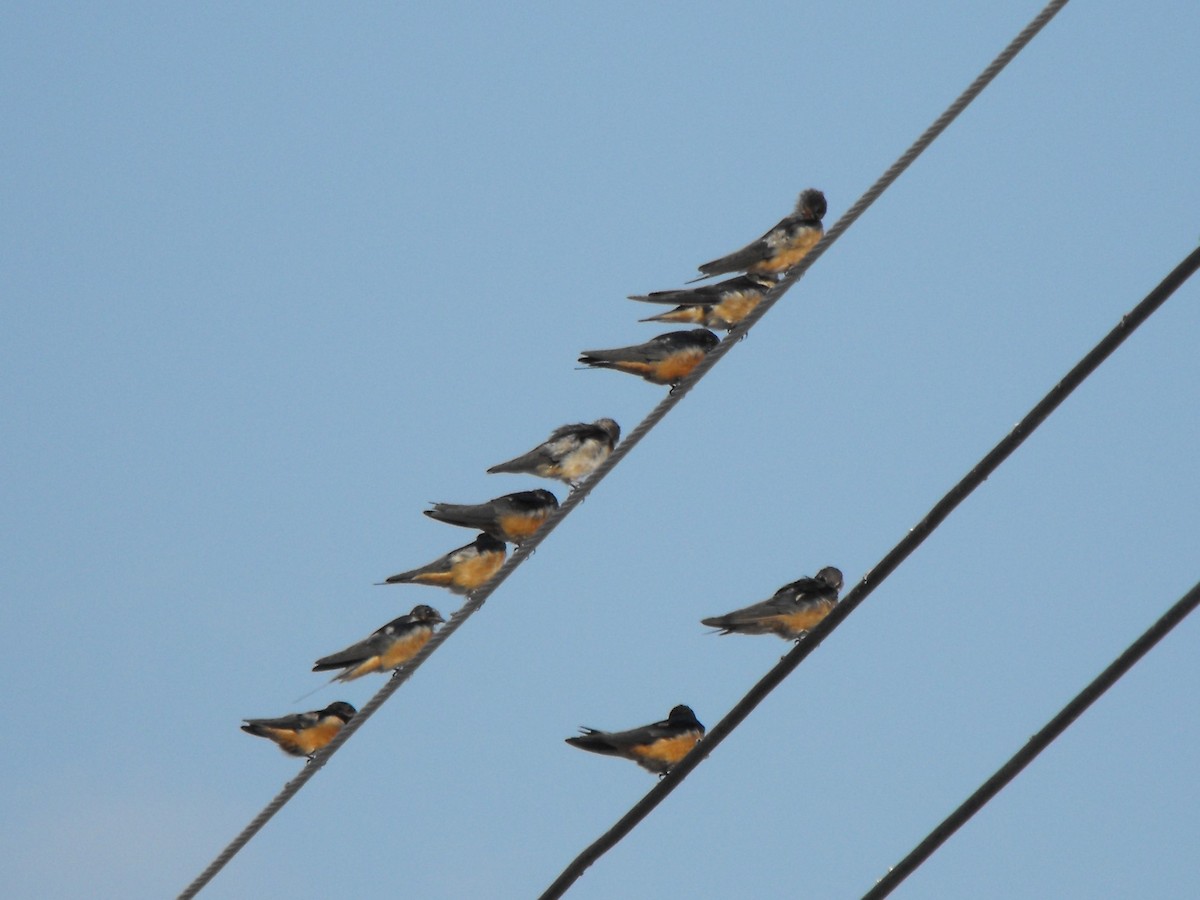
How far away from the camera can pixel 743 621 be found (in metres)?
10.9

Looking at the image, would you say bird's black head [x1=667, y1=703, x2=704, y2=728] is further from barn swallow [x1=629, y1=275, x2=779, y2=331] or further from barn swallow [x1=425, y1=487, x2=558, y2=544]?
barn swallow [x1=629, y1=275, x2=779, y2=331]

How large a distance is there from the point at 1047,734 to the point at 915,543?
0.71m

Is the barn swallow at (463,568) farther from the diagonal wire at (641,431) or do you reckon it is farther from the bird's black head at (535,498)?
the diagonal wire at (641,431)

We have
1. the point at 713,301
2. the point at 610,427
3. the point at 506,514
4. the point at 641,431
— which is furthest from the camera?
the point at 713,301

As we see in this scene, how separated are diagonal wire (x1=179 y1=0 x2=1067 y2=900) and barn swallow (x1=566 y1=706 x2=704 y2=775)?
2.02 metres

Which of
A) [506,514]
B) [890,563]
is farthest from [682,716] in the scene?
[890,563]

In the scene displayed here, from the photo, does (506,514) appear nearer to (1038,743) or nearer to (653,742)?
(653,742)

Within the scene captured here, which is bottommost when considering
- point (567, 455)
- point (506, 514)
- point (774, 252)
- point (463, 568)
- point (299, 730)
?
point (299, 730)

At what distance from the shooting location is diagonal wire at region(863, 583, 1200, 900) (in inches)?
201

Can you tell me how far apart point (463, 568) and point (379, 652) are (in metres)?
0.81

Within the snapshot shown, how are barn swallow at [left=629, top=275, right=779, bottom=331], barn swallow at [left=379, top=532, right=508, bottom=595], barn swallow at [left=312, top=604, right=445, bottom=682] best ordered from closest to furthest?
barn swallow at [left=379, top=532, right=508, bottom=595] < barn swallow at [left=312, top=604, right=445, bottom=682] < barn swallow at [left=629, top=275, right=779, bottom=331]

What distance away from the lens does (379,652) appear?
1163cm

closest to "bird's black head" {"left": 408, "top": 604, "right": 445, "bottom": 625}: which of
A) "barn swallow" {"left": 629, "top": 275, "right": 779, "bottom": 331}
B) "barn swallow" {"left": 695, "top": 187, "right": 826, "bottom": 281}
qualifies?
"barn swallow" {"left": 629, "top": 275, "right": 779, "bottom": 331}

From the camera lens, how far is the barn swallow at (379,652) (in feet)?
38.0
